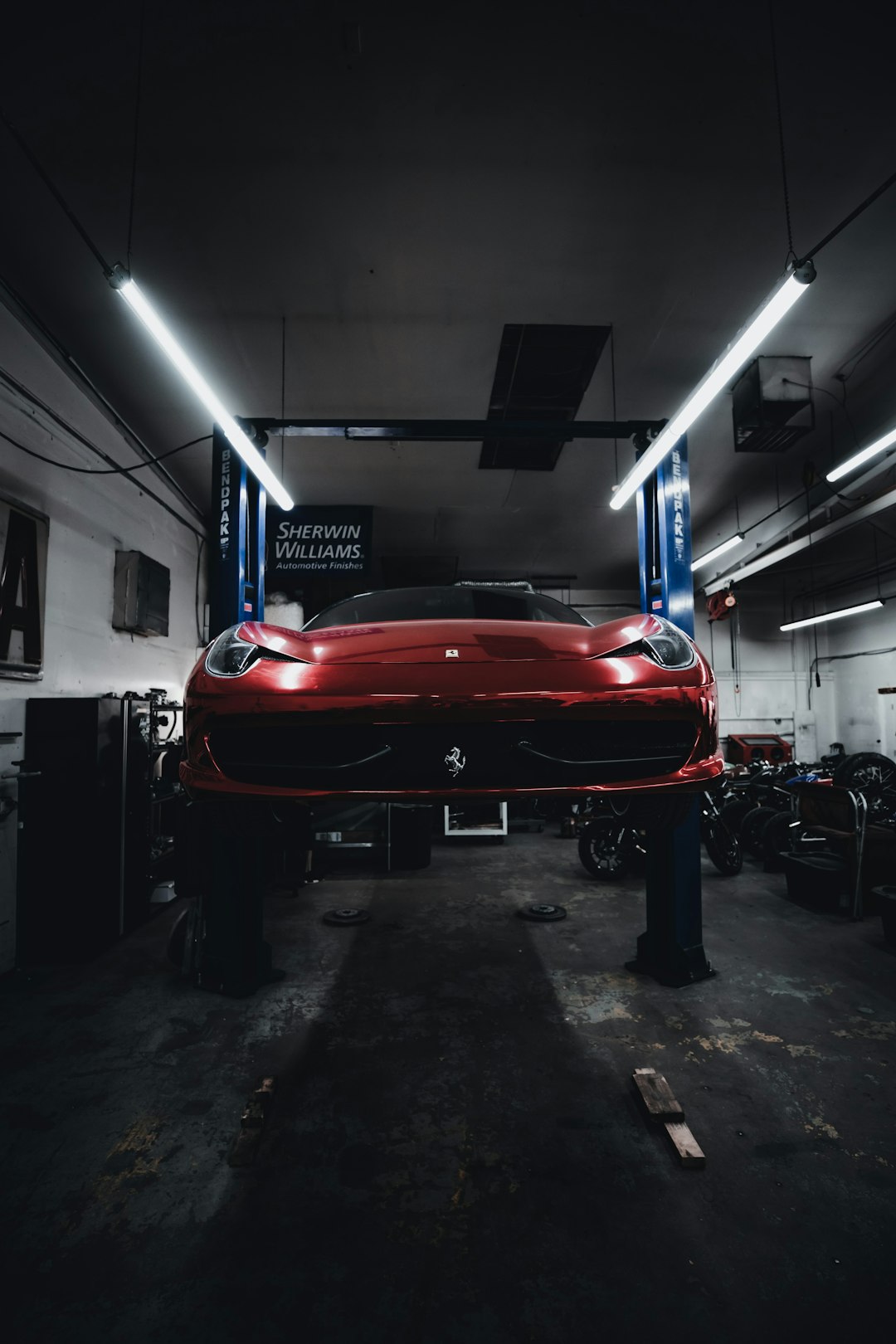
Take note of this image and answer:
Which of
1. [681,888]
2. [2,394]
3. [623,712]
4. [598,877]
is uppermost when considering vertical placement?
[2,394]

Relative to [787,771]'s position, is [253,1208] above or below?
below

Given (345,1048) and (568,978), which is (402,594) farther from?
(568,978)

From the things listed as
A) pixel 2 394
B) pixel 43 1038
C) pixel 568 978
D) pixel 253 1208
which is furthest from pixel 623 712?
pixel 2 394

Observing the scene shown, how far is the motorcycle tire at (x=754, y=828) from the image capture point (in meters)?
5.90

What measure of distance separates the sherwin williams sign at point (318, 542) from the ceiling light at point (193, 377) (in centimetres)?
180

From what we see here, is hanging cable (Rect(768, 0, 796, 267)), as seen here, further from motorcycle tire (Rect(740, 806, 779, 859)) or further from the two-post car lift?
motorcycle tire (Rect(740, 806, 779, 859))

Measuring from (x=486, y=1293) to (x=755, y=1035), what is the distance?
65.9 inches

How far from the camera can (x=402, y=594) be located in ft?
9.07

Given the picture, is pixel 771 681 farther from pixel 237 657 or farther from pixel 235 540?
pixel 237 657

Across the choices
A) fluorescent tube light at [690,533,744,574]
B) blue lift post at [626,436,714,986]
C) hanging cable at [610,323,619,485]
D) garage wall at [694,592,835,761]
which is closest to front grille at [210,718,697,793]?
blue lift post at [626,436,714,986]

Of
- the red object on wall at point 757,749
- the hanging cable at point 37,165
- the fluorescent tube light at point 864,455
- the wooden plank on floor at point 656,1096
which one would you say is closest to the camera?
the wooden plank on floor at point 656,1096

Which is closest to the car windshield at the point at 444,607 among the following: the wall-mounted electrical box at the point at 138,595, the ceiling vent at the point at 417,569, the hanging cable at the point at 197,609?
the wall-mounted electrical box at the point at 138,595

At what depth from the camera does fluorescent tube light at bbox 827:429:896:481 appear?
4.13 metres

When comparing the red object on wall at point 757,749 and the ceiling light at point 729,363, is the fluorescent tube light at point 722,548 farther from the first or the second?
the ceiling light at point 729,363
